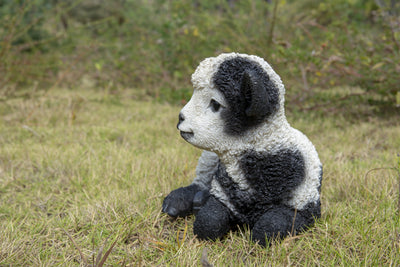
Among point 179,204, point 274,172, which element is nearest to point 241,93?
point 274,172

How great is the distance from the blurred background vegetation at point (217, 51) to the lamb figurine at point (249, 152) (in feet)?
1.06

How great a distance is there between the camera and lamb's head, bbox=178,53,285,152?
58.2 inches

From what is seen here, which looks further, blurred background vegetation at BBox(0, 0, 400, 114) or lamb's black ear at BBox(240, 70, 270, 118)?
blurred background vegetation at BBox(0, 0, 400, 114)

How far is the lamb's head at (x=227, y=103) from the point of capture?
58.2 inches

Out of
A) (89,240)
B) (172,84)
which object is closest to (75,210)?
(89,240)

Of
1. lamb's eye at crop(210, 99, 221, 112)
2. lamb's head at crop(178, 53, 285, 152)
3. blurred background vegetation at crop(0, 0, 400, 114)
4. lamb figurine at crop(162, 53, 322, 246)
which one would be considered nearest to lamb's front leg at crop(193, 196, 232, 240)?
lamb figurine at crop(162, 53, 322, 246)

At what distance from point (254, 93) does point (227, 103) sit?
0.15m

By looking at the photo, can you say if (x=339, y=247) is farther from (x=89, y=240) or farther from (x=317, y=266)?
(x=89, y=240)

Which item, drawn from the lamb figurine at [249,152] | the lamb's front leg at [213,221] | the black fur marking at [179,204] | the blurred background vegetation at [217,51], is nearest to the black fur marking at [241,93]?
the lamb figurine at [249,152]

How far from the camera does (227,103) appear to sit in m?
1.50

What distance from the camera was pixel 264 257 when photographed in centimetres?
150

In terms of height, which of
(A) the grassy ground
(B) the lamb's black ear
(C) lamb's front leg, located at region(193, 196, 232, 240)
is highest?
(B) the lamb's black ear

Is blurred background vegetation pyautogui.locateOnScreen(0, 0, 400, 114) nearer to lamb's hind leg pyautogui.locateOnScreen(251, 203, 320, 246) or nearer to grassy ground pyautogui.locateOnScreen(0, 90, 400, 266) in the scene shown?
grassy ground pyautogui.locateOnScreen(0, 90, 400, 266)

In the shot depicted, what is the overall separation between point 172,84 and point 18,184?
304 cm
